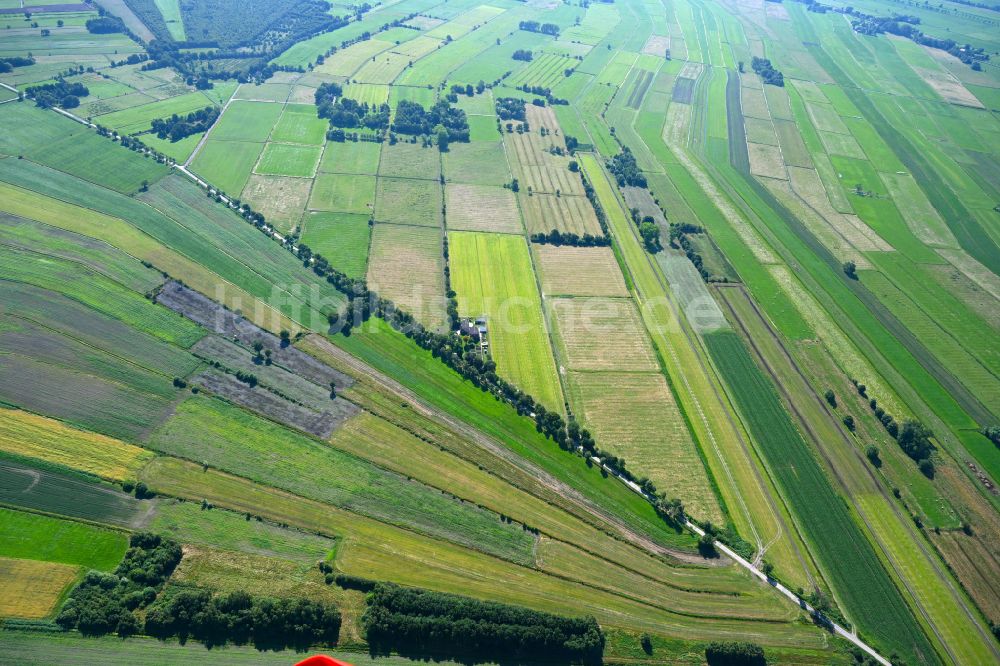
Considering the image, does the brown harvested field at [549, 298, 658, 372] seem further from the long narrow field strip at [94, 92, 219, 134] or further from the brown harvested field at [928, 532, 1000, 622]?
the long narrow field strip at [94, 92, 219, 134]

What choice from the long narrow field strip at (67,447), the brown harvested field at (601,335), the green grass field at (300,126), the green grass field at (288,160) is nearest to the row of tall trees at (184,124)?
the green grass field at (300,126)

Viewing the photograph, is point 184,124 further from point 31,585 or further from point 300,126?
point 31,585

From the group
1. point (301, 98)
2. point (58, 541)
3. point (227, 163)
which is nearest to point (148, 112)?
point (227, 163)

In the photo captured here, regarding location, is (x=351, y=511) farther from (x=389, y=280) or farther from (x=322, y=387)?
(x=389, y=280)

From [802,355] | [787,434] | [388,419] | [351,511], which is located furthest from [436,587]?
[802,355]

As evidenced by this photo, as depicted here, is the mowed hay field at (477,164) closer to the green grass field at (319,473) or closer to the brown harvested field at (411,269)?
the brown harvested field at (411,269)
